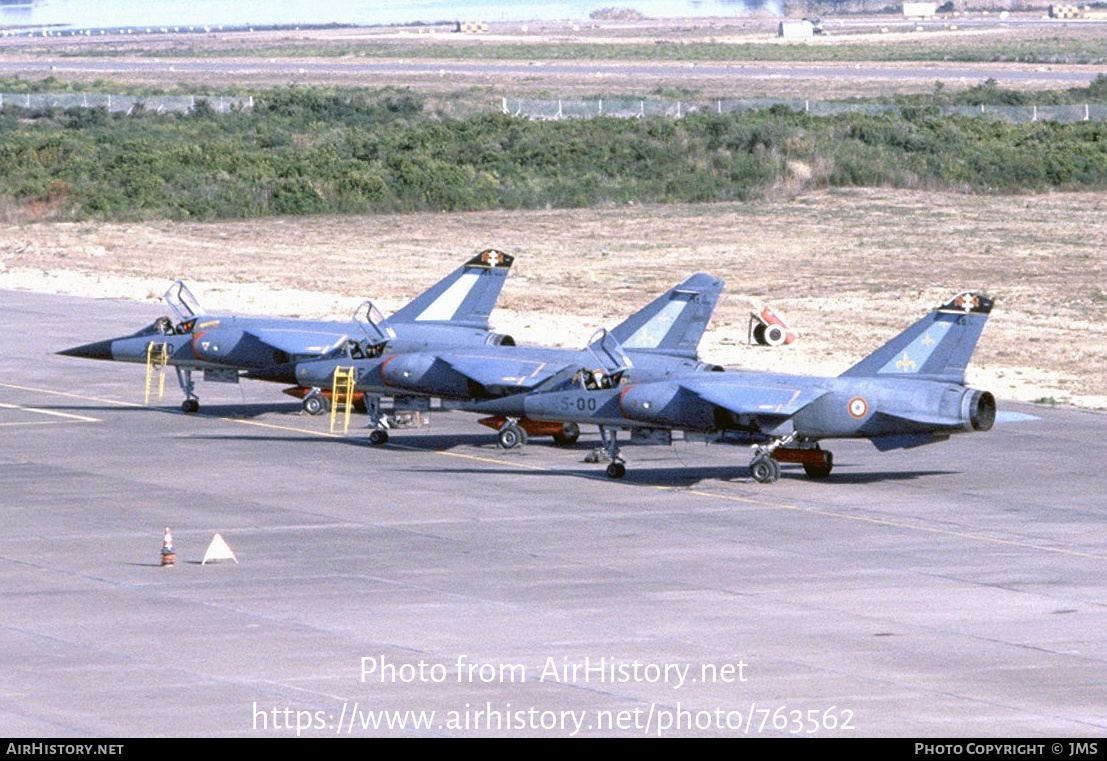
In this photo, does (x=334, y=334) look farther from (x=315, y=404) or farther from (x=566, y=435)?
(x=566, y=435)

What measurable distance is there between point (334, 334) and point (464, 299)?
9.05 ft

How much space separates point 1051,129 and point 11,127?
5851 centimetres

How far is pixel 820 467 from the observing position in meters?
33.0

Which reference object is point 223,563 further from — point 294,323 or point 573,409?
point 294,323

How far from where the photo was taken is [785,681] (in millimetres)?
19609

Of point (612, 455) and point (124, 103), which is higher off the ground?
point (124, 103)

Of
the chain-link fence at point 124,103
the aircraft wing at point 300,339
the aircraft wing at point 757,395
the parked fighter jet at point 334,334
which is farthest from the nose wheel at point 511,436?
the chain-link fence at point 124,103

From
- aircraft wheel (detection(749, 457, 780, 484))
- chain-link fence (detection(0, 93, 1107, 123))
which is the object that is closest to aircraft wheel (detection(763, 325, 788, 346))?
aircraft wheel (detection(749, 457, 780, 484))

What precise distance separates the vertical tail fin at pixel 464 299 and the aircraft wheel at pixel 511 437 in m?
3.39

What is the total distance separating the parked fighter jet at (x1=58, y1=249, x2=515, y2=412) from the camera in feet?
126

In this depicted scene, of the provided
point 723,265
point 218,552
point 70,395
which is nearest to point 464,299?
point 70,395

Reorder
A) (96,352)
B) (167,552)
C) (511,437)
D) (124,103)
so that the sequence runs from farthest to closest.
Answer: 1. (124,103)
2. (96,352)
3. (511,437)
4. (167,552)
